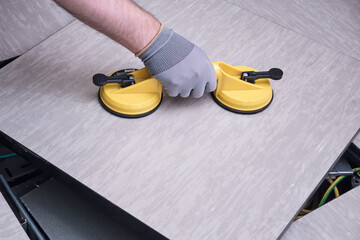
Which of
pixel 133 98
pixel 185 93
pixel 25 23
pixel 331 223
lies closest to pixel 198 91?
pixel 185 93

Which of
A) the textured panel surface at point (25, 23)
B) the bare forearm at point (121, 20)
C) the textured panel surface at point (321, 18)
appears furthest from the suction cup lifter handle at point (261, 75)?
the textured panel surface at point (25, 23)

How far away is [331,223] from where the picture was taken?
0.87m

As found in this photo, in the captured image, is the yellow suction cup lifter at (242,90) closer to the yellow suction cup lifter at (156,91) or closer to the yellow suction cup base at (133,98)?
the yellow suction cup lifter at (156,91)

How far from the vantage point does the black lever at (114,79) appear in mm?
949

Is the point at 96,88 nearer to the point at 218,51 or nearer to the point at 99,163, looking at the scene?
the point at 99,163

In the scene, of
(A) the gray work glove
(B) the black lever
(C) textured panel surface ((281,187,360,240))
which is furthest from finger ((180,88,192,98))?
(C) textured panel surface ((281,187,360,240))

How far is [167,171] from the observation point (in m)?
0.88

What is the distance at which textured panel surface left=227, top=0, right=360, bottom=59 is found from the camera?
1.27 meters

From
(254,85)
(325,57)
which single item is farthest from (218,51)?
(325,57)

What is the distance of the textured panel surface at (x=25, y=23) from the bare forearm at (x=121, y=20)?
29 centimetres

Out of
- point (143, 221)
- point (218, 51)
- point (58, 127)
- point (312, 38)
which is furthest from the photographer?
point (312, 38)

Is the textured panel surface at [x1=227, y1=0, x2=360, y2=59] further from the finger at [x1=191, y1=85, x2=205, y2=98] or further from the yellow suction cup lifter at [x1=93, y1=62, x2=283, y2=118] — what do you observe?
the finger at [x1=191, y1=85, x2=205, y2=98]

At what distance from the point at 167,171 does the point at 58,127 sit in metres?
0.27

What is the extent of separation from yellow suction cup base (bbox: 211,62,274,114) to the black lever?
20 centimetres
